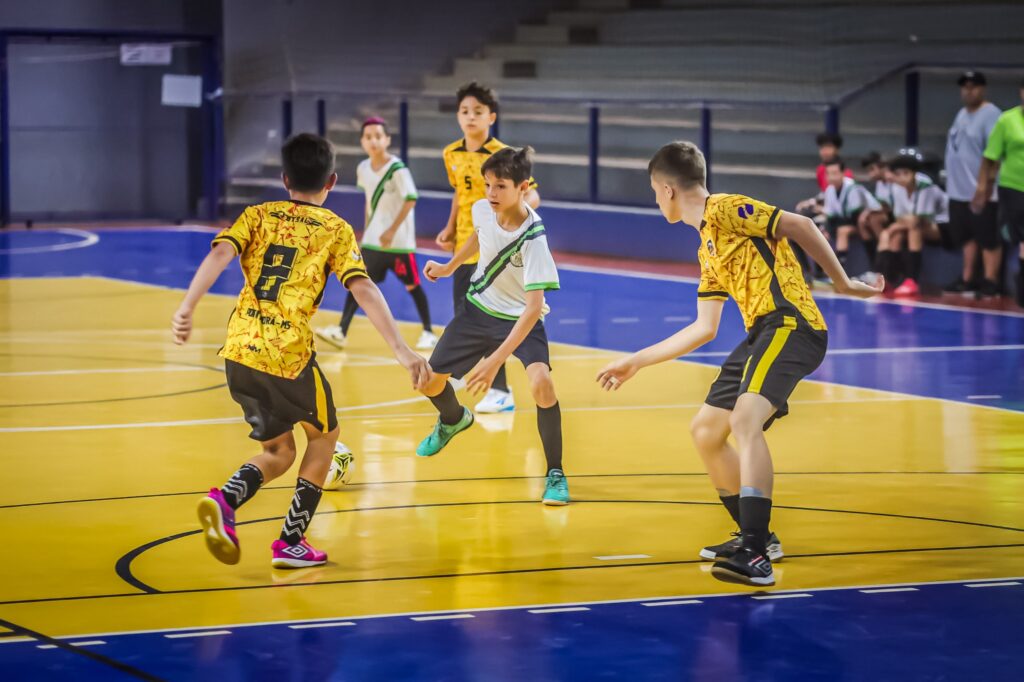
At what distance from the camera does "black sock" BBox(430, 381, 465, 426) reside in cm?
893

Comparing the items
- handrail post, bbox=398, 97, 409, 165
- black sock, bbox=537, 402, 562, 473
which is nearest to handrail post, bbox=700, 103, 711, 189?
handrail post, bbox=398, 97, 409, 165

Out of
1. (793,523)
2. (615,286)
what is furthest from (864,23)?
(793,523)

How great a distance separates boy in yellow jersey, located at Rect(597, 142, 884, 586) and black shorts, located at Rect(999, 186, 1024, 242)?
384 inches

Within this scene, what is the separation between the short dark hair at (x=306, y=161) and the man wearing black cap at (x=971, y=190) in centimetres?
1125

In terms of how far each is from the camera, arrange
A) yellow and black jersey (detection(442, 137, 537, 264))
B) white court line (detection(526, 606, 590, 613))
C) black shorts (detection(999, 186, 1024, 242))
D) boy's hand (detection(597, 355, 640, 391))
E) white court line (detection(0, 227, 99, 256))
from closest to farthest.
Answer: white court line (detection(526, 606, 590, 613))
boy's hand (detection(597, 355, 640, 391))
yellow and black jersey (detection(442, 137, 537, 264))
black shorts (detection(999, 186, 1024, 242))
white court line (detection(0, 227, 99, 256))

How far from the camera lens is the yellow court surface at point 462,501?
6.67 m

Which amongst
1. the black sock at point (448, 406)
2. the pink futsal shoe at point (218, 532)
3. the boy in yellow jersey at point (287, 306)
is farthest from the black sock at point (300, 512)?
the black sock at point (448, 406)

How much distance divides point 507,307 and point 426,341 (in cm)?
495

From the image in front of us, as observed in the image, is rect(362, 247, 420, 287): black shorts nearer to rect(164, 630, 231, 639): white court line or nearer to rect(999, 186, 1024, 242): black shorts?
rect(999, 186, 1024, 242): black shorts

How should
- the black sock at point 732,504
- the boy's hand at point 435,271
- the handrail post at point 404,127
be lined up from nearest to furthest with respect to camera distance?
1. the black sock at point 732,504
2. the boy's hand at point 435,271
3. the handrail post at point 404,127

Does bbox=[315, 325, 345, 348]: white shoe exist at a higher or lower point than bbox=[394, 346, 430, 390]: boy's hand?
lower

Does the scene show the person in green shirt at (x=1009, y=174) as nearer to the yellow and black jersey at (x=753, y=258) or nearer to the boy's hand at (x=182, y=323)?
the yellow and black jersey at (x=753, y=258)

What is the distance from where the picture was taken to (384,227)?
14.0 meters

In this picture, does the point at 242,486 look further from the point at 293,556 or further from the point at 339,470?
the point at 339,470
